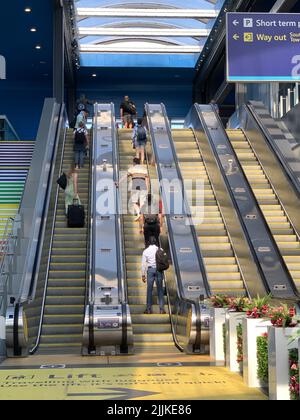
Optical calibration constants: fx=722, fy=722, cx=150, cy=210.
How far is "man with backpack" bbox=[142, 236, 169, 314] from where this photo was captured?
38.0 ft

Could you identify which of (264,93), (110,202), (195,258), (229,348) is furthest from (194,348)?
(264,93)

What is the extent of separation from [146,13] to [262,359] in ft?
70.7

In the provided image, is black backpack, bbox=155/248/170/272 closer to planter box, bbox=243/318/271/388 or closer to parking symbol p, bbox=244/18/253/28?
planter box, bbox=243/318/271/388

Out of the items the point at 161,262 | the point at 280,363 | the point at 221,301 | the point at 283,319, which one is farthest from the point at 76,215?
the point at 280,363

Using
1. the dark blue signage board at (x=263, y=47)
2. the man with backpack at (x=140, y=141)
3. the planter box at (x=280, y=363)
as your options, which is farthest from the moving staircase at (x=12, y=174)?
Answer: the planter box at (x=280, y=363)

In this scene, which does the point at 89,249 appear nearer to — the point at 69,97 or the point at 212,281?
the point at 212,281

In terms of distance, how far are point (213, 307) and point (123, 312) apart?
4.40ft

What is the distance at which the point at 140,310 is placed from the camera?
12.0m

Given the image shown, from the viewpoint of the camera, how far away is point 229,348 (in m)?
8.31

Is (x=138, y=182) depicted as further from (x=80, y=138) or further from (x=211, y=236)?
(x=211, y=236)

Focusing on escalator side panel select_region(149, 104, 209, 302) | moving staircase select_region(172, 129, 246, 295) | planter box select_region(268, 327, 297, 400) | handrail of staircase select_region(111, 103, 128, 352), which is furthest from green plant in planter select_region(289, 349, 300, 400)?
moving staircase select_region(172, 129, 246, 295)

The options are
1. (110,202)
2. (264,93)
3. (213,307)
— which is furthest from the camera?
(264,93)

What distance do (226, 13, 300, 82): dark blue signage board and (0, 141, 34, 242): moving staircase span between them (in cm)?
579

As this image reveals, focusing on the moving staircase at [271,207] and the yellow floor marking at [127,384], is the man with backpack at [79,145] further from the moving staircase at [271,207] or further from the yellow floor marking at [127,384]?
the yellow floor marking at [127,384]
